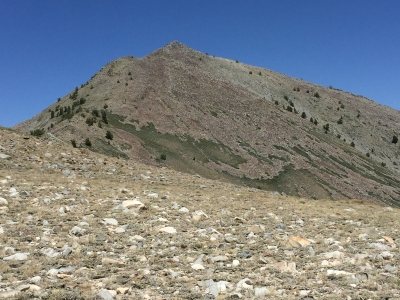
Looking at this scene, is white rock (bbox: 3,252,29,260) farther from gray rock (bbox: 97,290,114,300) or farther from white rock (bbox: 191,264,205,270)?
white rock (bbox: 191,264,205,270)

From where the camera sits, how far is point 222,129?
62250 mm

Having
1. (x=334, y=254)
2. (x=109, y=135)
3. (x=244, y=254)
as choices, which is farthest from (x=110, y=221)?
(x=109, y=135)

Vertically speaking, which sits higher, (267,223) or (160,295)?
(267,223)

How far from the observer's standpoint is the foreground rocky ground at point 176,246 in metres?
6.62

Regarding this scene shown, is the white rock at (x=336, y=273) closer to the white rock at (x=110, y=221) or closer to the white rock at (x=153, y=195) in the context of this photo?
the white rock at (x=110, y=221)

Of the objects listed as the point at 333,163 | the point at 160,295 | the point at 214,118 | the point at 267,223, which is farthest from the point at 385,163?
the point at 160,295

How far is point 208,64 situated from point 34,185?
85091mm

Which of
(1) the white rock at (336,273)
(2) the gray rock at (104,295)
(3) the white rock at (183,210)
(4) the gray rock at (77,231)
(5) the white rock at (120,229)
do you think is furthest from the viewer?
(3) the white rock at (183,210)

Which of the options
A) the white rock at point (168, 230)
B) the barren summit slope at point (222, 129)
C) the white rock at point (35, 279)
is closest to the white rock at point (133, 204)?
the white rock at point (168, 230)

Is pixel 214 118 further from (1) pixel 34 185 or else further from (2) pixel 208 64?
(1) pixel 34 185

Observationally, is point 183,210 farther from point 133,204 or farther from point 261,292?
point 261,292

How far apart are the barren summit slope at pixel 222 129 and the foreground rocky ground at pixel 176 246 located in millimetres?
27067

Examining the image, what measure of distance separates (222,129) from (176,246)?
53.8 metres

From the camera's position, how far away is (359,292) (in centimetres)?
640
